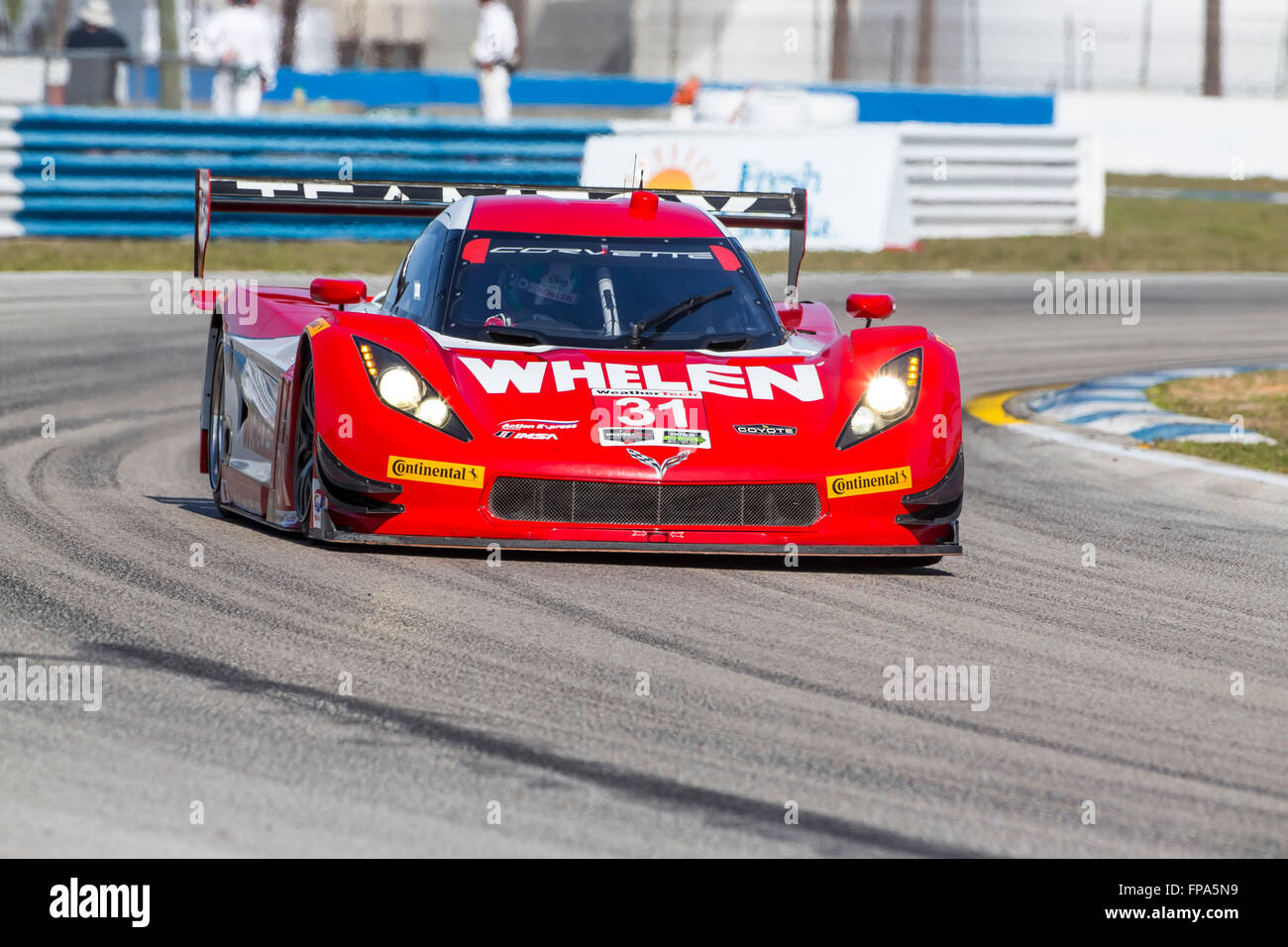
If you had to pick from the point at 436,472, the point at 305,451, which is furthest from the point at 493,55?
the point at 436,472

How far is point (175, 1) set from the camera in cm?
2459

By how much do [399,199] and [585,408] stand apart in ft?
7.04

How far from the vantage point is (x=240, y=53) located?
807 inches

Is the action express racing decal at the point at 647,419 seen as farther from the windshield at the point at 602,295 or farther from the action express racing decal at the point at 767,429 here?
the windshield at the point at 602,295

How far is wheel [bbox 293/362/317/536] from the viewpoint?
260 inches

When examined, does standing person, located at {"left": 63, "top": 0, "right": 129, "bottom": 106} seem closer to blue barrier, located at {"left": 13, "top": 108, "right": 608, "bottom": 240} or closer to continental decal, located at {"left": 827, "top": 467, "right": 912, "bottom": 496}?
blue barrier, located at {"left": 13, "top": 108, "right": 608, "bottom": 240}

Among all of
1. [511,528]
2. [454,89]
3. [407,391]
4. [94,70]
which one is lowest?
[511,528]

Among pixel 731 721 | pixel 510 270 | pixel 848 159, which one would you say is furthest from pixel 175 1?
pixel 731 721

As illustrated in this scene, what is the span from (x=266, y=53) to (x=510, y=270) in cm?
1404

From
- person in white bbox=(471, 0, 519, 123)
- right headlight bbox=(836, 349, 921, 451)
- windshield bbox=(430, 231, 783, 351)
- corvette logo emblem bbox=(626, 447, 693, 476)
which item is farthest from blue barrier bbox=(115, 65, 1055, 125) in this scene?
corvette logo emblem bbox=(626, 447, 693, 476)

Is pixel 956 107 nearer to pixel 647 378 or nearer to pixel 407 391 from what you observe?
pixel 647 378

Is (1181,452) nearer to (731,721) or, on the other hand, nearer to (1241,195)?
(731,721)

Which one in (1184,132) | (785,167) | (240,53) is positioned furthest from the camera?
(1184,132)
